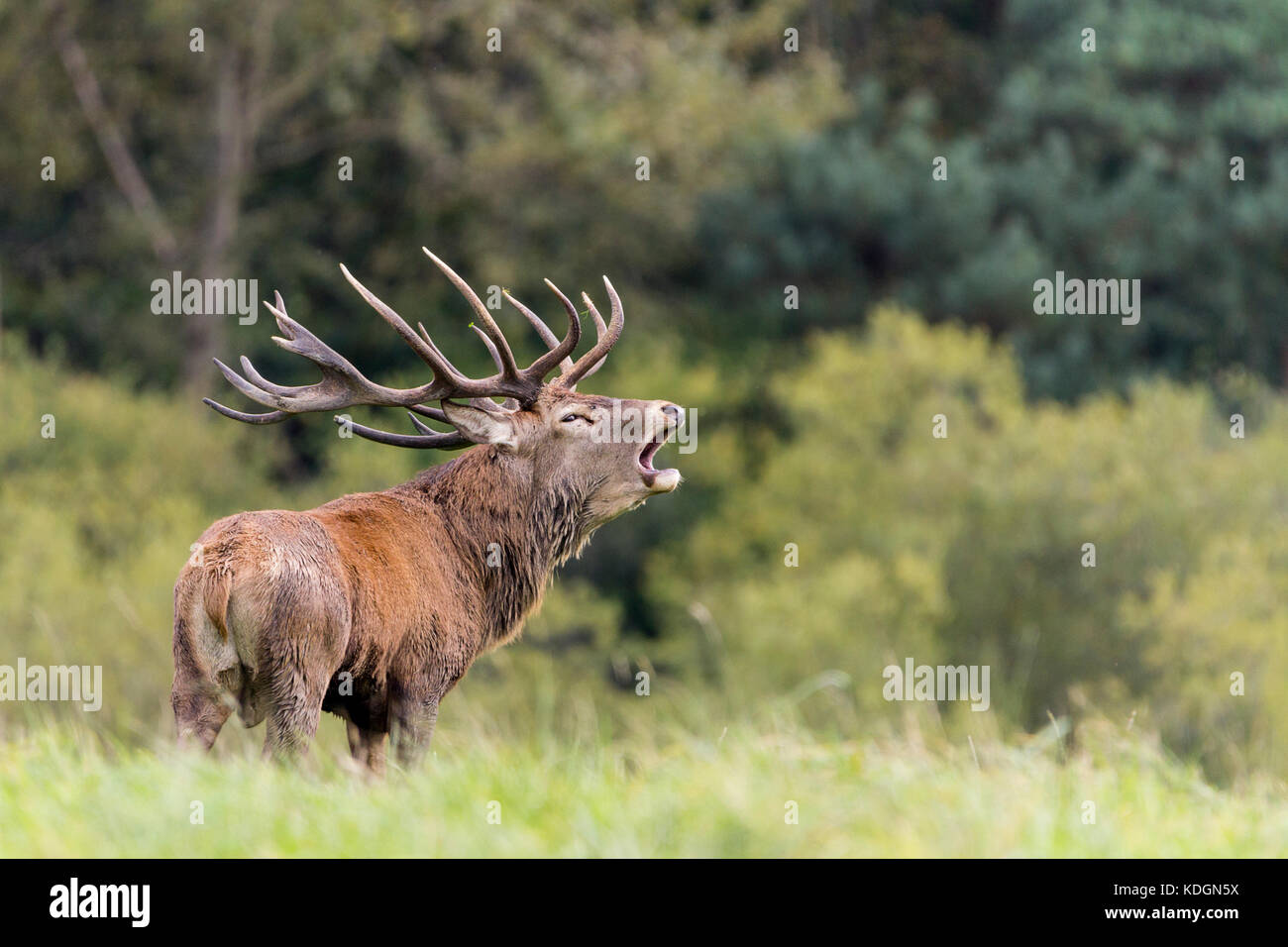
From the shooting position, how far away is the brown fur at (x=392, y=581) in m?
6.00

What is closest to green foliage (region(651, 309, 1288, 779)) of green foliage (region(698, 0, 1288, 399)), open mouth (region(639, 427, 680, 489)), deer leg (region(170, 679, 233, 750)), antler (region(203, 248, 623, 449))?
green foliage (region(698, 0, 1288, 399))

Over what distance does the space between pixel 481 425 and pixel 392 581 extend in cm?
100

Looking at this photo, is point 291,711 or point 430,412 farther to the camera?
point 430,412

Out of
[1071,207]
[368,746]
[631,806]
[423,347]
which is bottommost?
[631,806]

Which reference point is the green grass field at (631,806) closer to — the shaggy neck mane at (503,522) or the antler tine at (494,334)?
the shaggy neck mane at (503,522)

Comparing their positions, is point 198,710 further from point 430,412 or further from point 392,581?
point 430,412

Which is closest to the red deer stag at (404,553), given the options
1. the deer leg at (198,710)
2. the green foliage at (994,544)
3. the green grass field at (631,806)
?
the deer leg at (198,710)

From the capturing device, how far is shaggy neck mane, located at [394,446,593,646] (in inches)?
289

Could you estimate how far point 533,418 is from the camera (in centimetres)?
759

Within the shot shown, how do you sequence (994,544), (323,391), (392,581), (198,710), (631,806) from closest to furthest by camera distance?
(631,806)
(198,710)
(392,581)
(323,391)
(994,544)

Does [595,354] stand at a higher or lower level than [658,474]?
higher

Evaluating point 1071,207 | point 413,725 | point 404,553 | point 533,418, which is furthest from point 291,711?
point 1071,207

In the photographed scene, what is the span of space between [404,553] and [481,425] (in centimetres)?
77

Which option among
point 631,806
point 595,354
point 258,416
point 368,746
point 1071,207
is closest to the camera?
point 631,806
